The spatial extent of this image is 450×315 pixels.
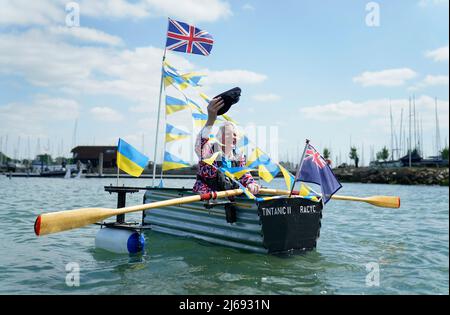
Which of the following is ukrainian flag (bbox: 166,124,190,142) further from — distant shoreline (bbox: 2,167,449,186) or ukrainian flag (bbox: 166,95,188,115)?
distant shoreline (bbox: 2,167,449,186)

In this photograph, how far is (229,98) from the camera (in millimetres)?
7824

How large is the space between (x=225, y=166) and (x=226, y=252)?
1619mm

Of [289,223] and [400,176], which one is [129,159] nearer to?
[289,223]

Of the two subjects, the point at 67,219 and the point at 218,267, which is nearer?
the point at 67,219

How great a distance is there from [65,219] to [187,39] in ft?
20.2

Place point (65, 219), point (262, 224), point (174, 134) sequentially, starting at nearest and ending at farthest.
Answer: point (65, 219), point (262, 224), point (174, 134)

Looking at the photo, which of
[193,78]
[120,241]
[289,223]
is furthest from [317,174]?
[193,78]

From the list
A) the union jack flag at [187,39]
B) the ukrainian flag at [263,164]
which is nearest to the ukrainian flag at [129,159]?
the ukrainian flag at [263,164]

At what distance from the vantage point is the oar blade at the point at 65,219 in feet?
16.3

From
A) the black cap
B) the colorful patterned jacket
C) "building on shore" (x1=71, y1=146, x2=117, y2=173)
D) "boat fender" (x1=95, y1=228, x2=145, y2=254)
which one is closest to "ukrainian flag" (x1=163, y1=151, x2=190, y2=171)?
the colorful patterned jacket

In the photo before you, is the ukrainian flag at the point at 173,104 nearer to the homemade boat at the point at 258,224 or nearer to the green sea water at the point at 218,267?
the homemade boat at the point at 258,224

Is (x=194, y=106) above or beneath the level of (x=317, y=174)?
above

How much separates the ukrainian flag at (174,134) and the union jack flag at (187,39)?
2.18m
